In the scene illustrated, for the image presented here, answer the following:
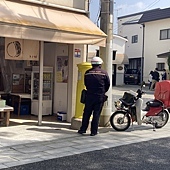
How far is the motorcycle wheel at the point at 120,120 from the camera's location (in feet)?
29.3

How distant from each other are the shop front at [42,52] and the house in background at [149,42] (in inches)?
802

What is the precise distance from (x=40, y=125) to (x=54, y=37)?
2.62 m

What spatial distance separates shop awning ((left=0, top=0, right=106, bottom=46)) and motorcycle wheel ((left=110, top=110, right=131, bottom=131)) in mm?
1975

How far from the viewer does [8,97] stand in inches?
440

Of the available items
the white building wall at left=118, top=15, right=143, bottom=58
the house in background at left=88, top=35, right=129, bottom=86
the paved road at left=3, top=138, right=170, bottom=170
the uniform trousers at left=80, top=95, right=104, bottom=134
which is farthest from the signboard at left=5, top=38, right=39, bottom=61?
the white building wall at left=118, top=15, right=143, bottom=58

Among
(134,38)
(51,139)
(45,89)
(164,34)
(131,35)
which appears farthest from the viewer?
(131,35)

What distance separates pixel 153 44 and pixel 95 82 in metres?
25.6

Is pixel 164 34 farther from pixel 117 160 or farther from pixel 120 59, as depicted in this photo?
pixel 117 160

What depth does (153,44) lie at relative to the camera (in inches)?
1281

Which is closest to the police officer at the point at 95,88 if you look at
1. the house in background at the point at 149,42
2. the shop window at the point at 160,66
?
the house in background at the point at 149,42

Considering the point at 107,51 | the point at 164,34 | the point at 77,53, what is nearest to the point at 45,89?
the point at 77,53

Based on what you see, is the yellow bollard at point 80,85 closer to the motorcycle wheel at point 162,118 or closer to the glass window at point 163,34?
the motorcycle wheel at point 162,118

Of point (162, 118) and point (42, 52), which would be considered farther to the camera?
point (162, 118)

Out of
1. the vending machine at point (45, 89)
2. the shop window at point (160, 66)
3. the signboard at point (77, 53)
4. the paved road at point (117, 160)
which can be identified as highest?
the shop window at point (160, 66)
